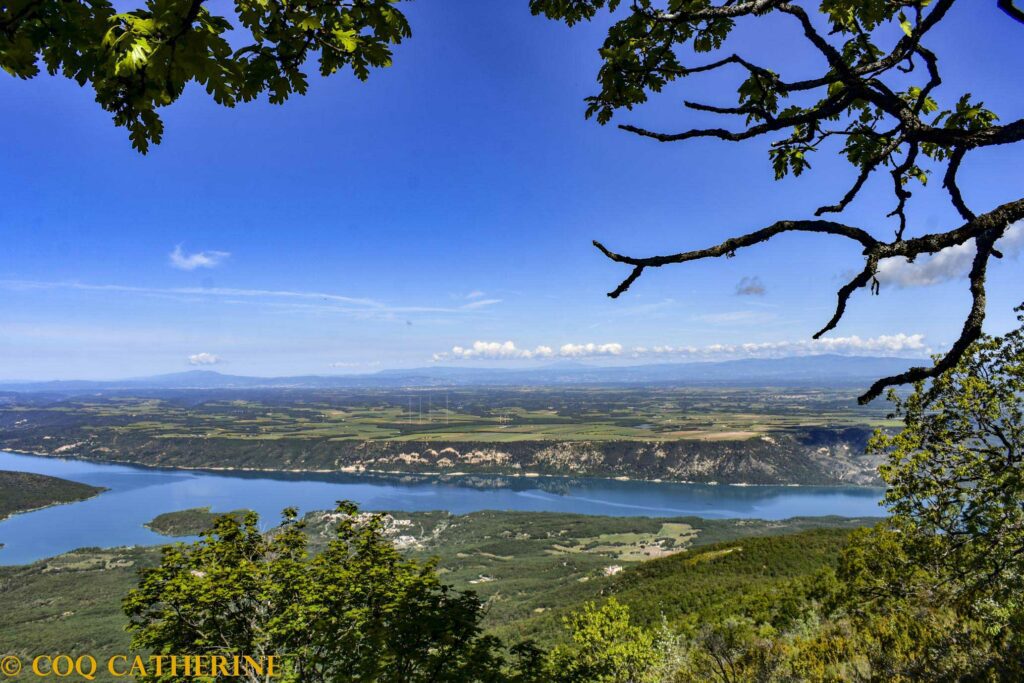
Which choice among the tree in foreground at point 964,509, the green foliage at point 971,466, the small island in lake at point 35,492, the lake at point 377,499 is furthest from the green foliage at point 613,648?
the small island in lake at point 35,492

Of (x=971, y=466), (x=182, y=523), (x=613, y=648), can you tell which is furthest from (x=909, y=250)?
(x=182, y=523)

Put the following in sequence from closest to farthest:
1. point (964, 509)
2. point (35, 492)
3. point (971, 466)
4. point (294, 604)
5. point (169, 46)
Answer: point (169, 46) < point (971, 466) < point (964, 509) < point (294, 604) < point (35, 492)

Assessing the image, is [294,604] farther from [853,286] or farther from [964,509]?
[964,509]

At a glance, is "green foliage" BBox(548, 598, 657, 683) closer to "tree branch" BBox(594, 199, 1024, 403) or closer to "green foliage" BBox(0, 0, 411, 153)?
"tree branch" BBox(594, 199, 1024, 403)

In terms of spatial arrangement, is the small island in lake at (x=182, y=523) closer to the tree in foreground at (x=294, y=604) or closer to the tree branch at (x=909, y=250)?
the tree in foreground at (x=294, y=604)

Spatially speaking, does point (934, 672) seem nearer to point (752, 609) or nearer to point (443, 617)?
point (443, 617)

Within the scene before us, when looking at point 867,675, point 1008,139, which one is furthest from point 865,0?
point 867,675

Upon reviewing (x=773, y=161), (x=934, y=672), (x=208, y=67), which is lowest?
(x=934, y=672)
